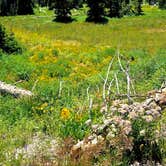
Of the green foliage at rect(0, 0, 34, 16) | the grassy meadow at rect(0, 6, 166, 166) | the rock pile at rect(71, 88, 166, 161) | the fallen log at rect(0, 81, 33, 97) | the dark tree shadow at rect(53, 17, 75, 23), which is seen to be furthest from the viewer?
the green foliage at rect(0, 0, 34, 16)

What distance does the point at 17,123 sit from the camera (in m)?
7.71

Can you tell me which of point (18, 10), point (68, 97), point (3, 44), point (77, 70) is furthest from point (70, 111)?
point (18, 10)

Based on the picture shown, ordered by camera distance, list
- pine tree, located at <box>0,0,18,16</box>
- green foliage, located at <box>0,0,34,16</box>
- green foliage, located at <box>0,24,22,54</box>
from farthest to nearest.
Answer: green foliage, located at <box>0,0,34,16</box>
pine tree, located at <box>0,0,18,16</box>
green foliage, located at <box>0,24,22,54</box>

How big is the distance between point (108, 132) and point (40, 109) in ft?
9.77

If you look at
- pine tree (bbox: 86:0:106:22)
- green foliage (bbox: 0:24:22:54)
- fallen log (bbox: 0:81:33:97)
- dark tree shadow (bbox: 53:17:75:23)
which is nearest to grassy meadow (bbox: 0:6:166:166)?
fallen log (bbox: 0:81:33:97)

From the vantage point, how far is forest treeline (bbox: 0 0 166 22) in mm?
64988

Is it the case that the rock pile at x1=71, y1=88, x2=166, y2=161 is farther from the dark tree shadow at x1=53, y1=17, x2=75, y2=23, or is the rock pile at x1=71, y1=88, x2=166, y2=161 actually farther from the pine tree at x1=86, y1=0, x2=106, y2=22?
the pine tree at x1=86, y1=0, x2=106, y2=22

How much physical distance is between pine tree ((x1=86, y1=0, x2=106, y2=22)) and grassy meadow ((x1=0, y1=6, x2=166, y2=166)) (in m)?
4.31

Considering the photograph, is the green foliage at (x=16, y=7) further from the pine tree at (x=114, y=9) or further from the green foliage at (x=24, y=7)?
the pine tree at (x=114, y=9)

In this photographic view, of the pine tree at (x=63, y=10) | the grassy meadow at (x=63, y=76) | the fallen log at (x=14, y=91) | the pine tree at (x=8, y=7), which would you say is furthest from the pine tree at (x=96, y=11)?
the fallen log at (x=14, y=91)

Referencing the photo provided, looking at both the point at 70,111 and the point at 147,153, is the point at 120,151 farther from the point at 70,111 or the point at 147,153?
the point at 70,111

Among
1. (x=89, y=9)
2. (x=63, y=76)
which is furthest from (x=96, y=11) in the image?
(x=63, y=76)

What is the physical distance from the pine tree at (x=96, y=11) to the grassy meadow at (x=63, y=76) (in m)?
4.31

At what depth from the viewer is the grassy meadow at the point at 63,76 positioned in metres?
7.04
